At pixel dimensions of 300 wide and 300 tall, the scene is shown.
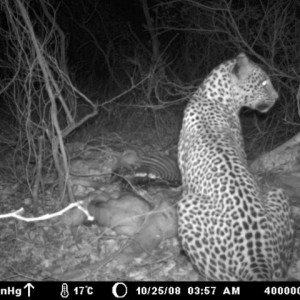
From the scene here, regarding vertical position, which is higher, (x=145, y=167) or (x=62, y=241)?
(x=145, y=167)

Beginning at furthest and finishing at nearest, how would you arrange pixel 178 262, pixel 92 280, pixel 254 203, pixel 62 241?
pixel 62 241 → pixel 178 262 → pixel 92 280 → pixel 254 203

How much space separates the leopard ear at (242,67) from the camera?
4.91 m

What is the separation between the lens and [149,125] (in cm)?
900

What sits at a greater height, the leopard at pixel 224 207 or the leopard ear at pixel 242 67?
the leopard ear at pixel 242 67

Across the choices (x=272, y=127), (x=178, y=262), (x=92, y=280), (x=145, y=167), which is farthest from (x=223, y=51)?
(x=92, y=280)

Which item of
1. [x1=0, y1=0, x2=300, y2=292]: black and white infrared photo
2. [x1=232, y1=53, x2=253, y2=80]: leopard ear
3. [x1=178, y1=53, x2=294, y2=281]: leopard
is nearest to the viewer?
[x1=178, y1=53, x2=294, y2=281]: leopard

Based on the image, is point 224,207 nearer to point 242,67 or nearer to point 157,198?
point 242,67

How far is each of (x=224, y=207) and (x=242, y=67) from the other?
81.4 inches

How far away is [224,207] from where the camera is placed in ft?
11.9

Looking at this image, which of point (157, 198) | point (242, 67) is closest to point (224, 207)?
point (242, 67)

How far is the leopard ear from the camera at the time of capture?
193 inches

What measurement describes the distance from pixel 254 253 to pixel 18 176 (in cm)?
438

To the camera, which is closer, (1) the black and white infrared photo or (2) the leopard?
(2) the leopard

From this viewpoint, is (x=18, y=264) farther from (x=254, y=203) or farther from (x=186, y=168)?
(x=254, y=203)
